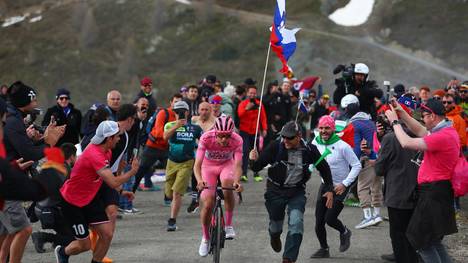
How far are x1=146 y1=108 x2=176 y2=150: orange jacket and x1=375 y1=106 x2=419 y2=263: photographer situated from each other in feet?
18.5

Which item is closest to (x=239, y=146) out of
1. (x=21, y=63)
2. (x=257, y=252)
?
(x=257, y=252)

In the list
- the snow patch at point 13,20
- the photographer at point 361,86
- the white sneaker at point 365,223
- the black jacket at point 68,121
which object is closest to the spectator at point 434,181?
the white sneaker at point 365,223

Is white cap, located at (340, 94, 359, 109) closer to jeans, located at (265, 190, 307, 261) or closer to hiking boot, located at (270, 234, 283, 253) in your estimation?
jeans, located at (265, 190, 307, 261)

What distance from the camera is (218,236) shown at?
34.3ft

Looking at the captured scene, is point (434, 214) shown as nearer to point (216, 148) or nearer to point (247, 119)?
point (216, 148)

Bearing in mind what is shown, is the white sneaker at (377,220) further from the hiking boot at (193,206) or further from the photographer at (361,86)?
the hiking boot at (193,206)

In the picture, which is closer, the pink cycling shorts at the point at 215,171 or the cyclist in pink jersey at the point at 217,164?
the cyclist in pink jersey at the point at 217,164

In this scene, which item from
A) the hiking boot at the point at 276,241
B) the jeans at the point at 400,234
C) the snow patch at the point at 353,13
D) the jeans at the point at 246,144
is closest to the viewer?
the jeans at the point at 400,234

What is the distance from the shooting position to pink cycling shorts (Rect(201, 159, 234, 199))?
11.5 m

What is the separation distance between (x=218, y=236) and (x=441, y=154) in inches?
115

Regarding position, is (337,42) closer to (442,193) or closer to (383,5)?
(383,5)

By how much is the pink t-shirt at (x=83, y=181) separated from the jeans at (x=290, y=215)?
2.11m

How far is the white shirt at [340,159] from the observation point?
11.5 metres

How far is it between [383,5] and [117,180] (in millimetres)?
56793
